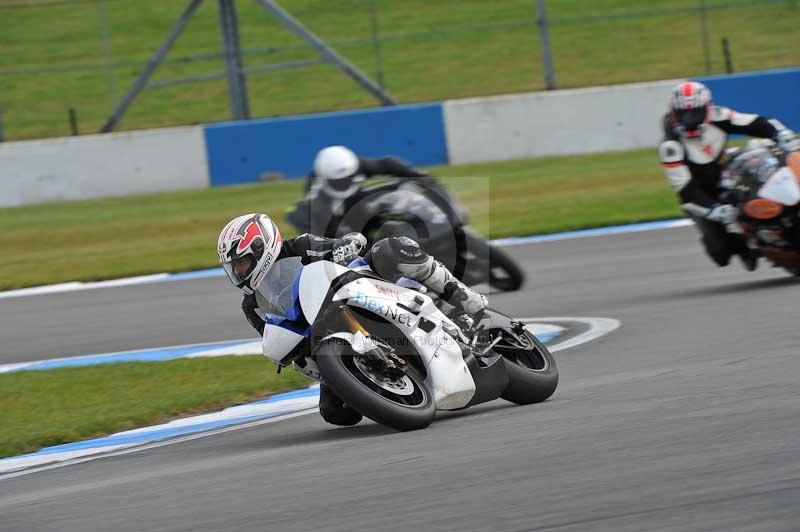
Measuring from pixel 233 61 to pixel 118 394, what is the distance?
12.9 meters

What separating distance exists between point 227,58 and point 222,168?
201 centimetres

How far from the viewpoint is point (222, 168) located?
64.4 ft

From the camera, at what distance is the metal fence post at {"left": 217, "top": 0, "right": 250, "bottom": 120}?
20438 mm

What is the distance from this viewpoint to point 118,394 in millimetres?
8320

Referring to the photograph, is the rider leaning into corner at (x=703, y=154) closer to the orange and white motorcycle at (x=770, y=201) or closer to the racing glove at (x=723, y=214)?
the racing glove at (x=723, y=214)

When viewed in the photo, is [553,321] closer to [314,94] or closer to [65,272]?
[65,272]

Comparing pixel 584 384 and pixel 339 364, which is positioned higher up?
pixel 339 364

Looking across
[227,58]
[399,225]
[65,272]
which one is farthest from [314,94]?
[399,225]

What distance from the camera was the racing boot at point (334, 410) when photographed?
624 centimetres

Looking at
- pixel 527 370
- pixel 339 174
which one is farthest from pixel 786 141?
pixel 527 370

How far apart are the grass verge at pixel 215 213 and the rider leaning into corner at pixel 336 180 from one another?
2217 mm

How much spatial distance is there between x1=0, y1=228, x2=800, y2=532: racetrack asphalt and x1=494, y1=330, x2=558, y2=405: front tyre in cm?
8

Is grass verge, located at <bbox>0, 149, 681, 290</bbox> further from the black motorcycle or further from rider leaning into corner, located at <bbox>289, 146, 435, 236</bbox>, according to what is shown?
rider leaning into corner, located at <bbox>289, 146, 435, 236</bbox>

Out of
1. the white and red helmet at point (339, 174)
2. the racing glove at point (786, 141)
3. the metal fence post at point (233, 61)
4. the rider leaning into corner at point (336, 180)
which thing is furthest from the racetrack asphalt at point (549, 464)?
the metal fence post at point (233, 61)
